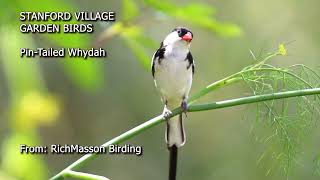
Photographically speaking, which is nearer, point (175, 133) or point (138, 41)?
point (138, 41)

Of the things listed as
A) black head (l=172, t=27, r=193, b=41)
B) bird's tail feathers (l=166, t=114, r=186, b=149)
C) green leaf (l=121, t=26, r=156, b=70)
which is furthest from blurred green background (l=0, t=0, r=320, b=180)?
green leaf (l=121, t=26, r=156, b=70)

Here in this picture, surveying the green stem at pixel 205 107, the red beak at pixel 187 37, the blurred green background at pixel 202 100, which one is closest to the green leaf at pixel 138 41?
the green stem at pixel 205 107

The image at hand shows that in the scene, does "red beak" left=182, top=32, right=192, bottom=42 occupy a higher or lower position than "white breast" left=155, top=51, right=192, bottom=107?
higher

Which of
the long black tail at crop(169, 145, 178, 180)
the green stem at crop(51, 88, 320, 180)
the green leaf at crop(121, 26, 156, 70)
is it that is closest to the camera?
the green leaf at crop(121, 26, 156, 70)

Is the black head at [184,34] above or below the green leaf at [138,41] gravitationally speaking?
above

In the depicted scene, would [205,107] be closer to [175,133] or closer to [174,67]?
[174,67]

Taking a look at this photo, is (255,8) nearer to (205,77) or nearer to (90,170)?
(205,77)

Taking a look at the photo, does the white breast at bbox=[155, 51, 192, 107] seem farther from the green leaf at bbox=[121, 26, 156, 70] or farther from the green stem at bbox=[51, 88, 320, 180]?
the green leaf at bbox=[121, 26, 156, 70]

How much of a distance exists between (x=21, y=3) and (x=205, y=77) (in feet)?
13.2

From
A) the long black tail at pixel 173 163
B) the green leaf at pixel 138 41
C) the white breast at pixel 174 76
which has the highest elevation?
the white breast at pixel 174 76

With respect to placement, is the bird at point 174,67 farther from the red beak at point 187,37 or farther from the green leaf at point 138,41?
the green leaf at point 138,41

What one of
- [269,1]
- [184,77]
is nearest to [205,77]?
[269,1]

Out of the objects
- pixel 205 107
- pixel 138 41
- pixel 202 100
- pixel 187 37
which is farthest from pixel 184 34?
pixel 202 100

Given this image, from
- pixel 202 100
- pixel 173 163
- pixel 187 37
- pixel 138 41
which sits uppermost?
pixel 202 100
